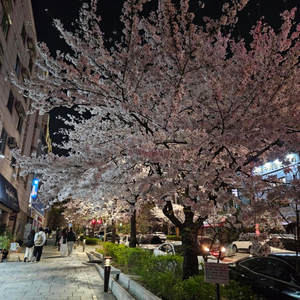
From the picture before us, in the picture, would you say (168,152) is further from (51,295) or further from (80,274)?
(80,274)

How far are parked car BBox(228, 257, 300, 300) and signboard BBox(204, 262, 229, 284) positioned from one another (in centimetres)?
190

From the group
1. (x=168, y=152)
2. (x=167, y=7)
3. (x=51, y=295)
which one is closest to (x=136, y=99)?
(x=168, y=152)

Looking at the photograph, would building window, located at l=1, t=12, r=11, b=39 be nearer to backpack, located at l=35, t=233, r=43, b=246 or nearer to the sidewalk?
backpack, located at l=35, t=233, r=43, b=246

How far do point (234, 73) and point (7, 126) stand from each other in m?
16.1

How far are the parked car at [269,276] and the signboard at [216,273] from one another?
6.23 ft


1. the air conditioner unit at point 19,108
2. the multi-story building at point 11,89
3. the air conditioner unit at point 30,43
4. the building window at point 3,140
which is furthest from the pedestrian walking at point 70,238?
the air conditioner unit at point 30,43

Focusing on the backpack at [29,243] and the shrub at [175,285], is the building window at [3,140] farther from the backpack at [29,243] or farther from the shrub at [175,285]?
the shrub at [175,285]

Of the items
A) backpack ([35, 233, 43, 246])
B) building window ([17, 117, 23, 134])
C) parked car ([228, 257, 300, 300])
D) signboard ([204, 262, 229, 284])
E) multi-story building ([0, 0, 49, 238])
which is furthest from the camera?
building window ([17, 117, 23, 134])

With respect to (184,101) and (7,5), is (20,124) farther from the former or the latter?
(184,101)

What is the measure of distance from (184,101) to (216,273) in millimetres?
4695

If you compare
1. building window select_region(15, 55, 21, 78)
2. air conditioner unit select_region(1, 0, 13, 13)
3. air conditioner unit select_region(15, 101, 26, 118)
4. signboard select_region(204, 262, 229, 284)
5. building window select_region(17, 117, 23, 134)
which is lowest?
signboard select_region(204, 262, 229, 284)

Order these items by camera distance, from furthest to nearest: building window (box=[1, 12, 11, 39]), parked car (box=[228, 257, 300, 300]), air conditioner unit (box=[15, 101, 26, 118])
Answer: air conditioner unit (box=[15, 101, 26, 118])
building window (box=[1, 12, 11, 39])
parked car (box=[228, 257, 300, 300])

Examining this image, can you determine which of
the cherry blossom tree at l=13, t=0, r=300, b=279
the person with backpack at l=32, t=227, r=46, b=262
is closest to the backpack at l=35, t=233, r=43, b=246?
the person with backpack at l=32, t=227, r=46, b=262

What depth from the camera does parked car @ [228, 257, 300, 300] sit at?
5.48 m
